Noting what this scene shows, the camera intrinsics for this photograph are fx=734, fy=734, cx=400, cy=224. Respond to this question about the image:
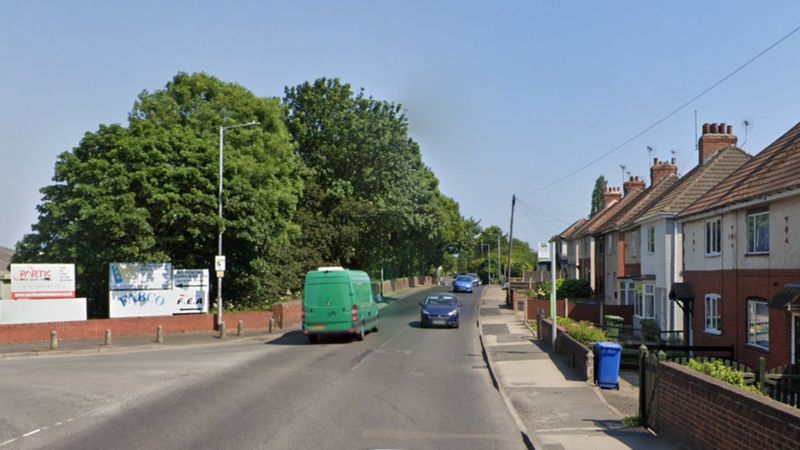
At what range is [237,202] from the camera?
31250 mm

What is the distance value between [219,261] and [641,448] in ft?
72.0

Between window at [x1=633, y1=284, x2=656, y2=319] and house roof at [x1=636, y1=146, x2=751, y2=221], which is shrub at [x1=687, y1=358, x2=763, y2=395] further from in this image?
window at [x1=633, y1=284, x2=656, y2=319]

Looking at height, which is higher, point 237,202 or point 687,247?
point 237,202

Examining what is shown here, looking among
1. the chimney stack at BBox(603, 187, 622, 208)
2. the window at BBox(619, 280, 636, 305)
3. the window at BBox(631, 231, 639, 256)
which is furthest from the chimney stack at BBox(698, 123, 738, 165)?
the chimney stack at BBox(603, 187, 622, 208)

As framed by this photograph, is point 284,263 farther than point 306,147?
No

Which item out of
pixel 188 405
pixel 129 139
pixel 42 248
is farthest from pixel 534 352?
pixel 42 248

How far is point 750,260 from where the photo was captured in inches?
734

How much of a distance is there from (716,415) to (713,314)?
14.0m

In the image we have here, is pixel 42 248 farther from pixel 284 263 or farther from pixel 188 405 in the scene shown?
pixel 188 405

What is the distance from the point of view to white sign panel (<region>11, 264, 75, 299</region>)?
1038 inches

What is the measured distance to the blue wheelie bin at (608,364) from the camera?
16.5 metres

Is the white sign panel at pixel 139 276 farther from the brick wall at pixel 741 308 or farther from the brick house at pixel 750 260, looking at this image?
the brick wall at pixel 741 308

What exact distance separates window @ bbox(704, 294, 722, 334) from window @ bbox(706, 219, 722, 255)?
52.0 inches

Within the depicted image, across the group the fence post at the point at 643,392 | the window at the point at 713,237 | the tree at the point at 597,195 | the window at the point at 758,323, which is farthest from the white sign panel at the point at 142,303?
the tree at the point at 597,195
